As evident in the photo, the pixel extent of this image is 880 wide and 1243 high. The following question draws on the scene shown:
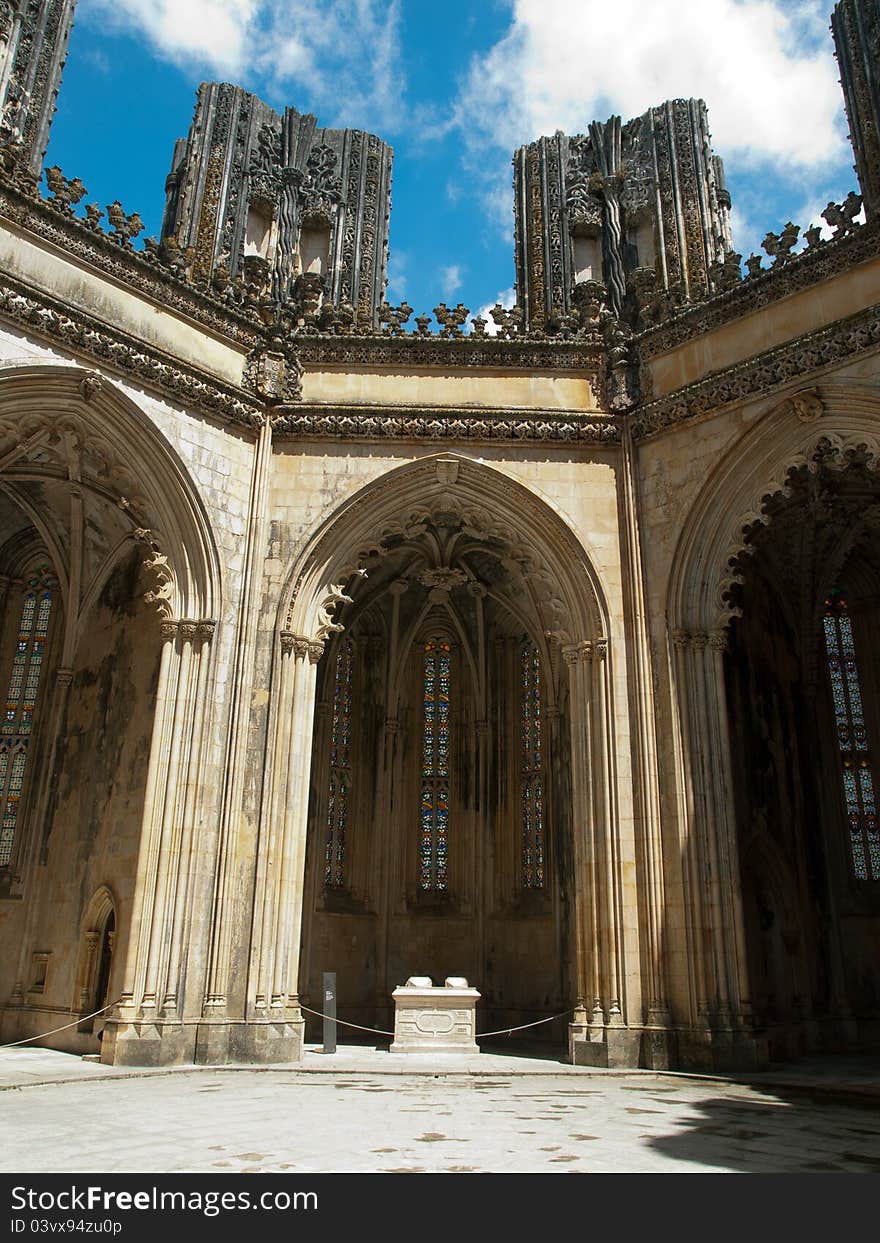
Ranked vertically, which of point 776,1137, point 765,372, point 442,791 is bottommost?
point 776,1137

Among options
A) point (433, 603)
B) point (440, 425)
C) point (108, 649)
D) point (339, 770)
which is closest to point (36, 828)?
point (108, 649)

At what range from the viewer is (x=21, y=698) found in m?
19.0

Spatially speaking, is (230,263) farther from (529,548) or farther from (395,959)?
(395,959)

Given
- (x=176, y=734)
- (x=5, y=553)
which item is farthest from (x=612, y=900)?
(x=5, y=553)

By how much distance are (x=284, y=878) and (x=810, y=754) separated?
1052cm

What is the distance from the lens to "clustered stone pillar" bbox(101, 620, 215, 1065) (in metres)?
12.4

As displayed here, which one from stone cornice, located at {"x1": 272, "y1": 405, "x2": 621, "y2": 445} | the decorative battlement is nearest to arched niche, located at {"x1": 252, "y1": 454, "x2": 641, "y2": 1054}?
stone cornice, located at {"x1": 272, "y1": 405, "x2": 621, "y2": 445}

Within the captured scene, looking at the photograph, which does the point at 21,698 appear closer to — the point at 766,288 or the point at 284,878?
the point at 284,878

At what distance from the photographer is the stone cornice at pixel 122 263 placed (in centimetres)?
1350

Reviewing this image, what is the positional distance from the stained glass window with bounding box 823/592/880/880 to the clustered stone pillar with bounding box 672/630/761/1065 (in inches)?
264

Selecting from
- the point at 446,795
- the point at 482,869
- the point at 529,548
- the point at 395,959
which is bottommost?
the point at 395,959

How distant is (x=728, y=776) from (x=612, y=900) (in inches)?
92.0

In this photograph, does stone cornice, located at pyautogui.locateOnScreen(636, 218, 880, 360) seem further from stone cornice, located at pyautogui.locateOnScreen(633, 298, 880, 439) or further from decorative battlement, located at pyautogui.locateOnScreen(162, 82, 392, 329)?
decorative battlement, located at pyautogui.locateOnScreen(162, 82, 392, 329)
